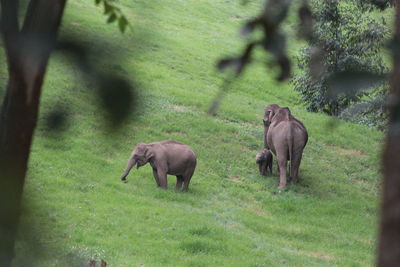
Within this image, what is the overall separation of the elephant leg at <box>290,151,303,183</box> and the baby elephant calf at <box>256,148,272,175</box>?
53 centimetres

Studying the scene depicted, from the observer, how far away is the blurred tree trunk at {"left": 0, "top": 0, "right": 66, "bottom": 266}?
1161 millimetres

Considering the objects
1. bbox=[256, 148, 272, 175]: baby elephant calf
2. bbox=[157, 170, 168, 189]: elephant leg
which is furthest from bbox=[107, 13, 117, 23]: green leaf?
bbox=[256, 148, 272, 175]: baby elephant calf

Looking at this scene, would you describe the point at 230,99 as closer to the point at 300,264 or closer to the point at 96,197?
the point at 96,197

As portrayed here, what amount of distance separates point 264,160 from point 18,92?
1549cm

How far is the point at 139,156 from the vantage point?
47.4 ft

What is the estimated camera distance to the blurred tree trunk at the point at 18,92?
3.81ft

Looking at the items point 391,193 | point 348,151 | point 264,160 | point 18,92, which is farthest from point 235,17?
point 391,193

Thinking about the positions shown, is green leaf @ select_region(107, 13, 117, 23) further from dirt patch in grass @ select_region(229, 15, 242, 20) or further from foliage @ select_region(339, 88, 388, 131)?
dirt patch in grass @ select_region(229, 15, 242, 20)

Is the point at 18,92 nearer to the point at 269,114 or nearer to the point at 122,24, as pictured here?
the point at 122,24

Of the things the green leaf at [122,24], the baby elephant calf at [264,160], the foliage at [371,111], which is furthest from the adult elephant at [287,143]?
the green leaf at [122,24]

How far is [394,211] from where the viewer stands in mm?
970

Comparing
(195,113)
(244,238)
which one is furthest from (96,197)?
(195,113)

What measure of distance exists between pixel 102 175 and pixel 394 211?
13.9m

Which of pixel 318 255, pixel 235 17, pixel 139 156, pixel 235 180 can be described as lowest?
pixel 235 17
